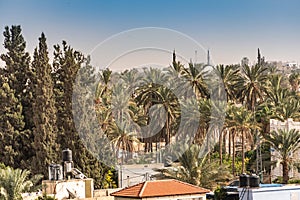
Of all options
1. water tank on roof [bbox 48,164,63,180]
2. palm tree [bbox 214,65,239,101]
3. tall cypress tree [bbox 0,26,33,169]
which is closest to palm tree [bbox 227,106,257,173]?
palm tree [bbox 214,65,239,101]

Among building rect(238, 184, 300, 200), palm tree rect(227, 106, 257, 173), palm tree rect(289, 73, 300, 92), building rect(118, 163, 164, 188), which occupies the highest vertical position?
palm tree rect(289, 73, 300, 92)

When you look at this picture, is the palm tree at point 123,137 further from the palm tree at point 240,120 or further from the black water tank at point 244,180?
the black water tank at point 244,180

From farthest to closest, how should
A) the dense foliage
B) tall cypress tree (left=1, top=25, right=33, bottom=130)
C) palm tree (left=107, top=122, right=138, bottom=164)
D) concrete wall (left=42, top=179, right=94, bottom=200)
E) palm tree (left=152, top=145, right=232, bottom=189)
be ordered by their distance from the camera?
palm tree (left=107, top=122, right=138, bottom=164)
tall cypress tree (left=1, top=25, right=33, bottom=130)
the dense foliage
palm tree (left=152, top=145, right=232, bottom=189)
concrete wall (left=42, top=179, right=94, bottom=200)

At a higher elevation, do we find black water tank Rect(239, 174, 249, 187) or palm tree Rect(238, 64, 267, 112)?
palm tree Rect(238, 64, 267, 112)

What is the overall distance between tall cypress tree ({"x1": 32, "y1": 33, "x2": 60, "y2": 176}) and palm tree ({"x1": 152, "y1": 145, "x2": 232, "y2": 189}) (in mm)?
5066

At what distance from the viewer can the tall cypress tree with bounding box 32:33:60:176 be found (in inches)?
1141

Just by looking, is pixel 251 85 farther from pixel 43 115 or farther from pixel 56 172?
pixel 56 172

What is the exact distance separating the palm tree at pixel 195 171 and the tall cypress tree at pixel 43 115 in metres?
5.07

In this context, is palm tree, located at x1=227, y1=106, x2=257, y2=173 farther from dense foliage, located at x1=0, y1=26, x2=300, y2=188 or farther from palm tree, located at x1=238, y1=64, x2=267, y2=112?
palm tree, located at x1=238, y1=64, x2=267, y2=112

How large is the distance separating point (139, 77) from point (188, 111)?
326cm

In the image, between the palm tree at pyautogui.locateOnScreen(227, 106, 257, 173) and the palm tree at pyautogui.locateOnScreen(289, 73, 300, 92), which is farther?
the palm tree at pyautogui.locateOnScreen(289, 73, 300, 92)

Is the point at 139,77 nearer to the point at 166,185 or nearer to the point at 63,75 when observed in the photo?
the point at 63,75

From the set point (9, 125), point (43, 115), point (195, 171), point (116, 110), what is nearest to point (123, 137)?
point (116, 110)

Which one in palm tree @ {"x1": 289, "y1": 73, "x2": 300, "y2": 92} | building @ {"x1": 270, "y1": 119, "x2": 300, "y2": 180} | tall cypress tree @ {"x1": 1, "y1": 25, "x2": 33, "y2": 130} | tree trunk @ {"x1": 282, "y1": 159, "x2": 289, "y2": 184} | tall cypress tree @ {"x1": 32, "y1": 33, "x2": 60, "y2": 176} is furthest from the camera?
palm tree @ {"x1": 289, "y1": 73, "x2": 300, "y2": 92}
